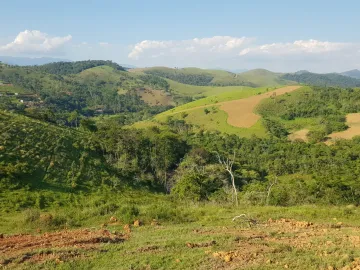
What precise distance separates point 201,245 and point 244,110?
13360 centimetres

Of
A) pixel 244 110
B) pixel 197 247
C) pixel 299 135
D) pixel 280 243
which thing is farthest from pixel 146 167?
pixel 244 110

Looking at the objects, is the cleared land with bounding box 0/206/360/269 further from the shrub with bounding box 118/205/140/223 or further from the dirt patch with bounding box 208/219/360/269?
the shrub with bounding box 118/205/140/223

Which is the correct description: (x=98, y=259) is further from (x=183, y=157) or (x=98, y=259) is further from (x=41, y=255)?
(x=183, y=157)

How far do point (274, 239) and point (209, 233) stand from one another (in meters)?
2.95

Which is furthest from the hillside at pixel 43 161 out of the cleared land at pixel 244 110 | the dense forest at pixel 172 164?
the cleared land at pixel 244 110

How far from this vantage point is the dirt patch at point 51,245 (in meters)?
11.6

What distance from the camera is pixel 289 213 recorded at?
19.4 metres

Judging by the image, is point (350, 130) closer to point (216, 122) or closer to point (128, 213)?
point (216, 122)

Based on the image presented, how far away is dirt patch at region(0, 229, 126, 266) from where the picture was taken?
38.0 ft

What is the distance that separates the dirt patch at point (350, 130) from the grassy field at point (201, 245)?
98.9 m

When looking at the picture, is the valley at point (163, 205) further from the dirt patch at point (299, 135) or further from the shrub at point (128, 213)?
the dirt patch at point (299, 135)

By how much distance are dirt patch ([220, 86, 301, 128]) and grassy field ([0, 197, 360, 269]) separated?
366ft

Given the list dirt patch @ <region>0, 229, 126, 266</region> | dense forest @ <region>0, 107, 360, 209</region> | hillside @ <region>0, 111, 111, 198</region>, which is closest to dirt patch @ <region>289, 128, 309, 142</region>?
dense forest @ <region>0, 107, 360, 209</region>

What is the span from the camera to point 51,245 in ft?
43.0
